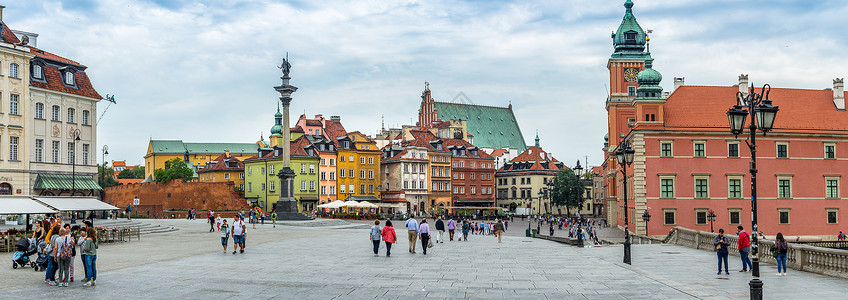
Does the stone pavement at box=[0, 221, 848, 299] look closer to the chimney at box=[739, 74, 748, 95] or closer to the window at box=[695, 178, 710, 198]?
the window at box=[695, 178, 710, 198]

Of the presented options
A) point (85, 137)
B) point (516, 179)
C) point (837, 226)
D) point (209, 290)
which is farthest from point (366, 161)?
point (209, 290)

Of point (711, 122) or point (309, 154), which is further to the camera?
point (309, 154)

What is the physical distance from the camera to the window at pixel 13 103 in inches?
2071

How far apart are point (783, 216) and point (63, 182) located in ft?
187

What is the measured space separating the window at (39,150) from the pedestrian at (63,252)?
40.4 meters

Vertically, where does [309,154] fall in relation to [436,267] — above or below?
above

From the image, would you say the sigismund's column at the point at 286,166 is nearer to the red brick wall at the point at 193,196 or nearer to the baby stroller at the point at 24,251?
the red brick wall at the point at 193,196

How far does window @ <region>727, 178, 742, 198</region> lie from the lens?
6284cm

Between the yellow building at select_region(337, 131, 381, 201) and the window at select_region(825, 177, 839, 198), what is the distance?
6150 cm

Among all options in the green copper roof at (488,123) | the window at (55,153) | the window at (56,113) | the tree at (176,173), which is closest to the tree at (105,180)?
the tree at (176,173)

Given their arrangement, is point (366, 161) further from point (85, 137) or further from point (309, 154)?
point (85, 137)

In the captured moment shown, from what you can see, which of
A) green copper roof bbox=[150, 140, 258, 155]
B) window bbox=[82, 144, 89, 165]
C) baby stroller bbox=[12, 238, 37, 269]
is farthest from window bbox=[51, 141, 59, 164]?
green copper roof bbox=[150, 140, 258, 155]

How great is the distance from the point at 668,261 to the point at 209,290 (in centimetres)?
1725

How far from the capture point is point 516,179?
137500 mm
